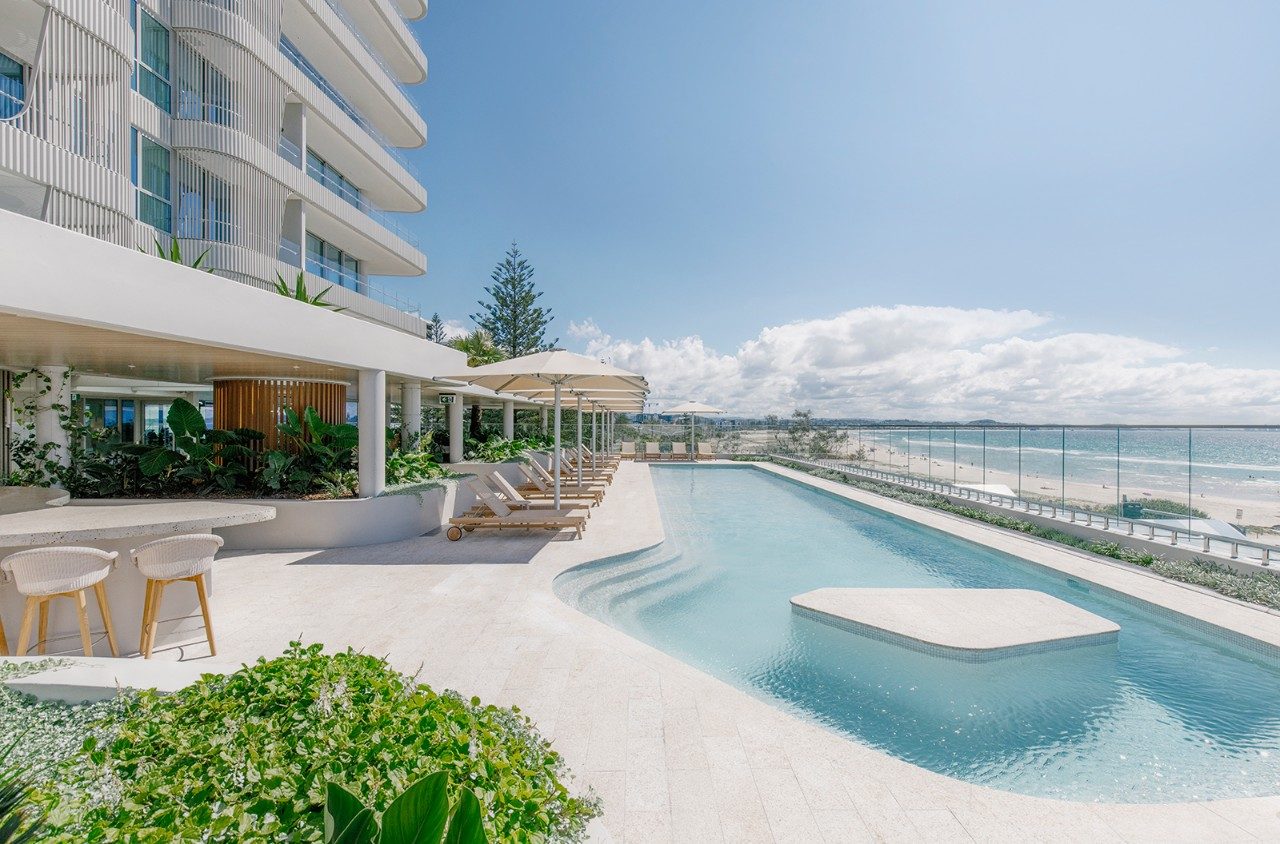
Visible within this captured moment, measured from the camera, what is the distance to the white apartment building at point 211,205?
17.2 feet

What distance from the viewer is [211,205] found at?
14.6 m

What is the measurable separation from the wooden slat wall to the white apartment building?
0.03m

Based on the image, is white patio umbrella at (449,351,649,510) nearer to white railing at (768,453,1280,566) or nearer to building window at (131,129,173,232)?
white railing at (768,453,1280,566)

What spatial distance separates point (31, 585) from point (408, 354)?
6.40m

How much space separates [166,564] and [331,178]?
19.3 meters

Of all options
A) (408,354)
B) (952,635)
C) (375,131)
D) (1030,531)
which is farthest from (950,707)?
(375,131)

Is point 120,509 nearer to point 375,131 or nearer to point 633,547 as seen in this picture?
point 633,547

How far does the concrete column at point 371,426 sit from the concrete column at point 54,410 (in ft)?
13.9

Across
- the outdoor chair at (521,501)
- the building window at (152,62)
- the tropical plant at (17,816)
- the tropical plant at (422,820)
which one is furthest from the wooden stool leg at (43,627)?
the building window at (152,62)

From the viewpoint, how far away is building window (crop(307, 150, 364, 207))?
18000 mm

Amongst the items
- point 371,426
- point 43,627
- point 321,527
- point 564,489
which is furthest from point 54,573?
point 564,489

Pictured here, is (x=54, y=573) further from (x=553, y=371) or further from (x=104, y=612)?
(x=553, y=371)

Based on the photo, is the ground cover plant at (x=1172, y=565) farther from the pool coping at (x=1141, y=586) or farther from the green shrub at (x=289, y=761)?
the green shrub at (x=289, y=761)

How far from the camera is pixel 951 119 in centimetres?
1109
